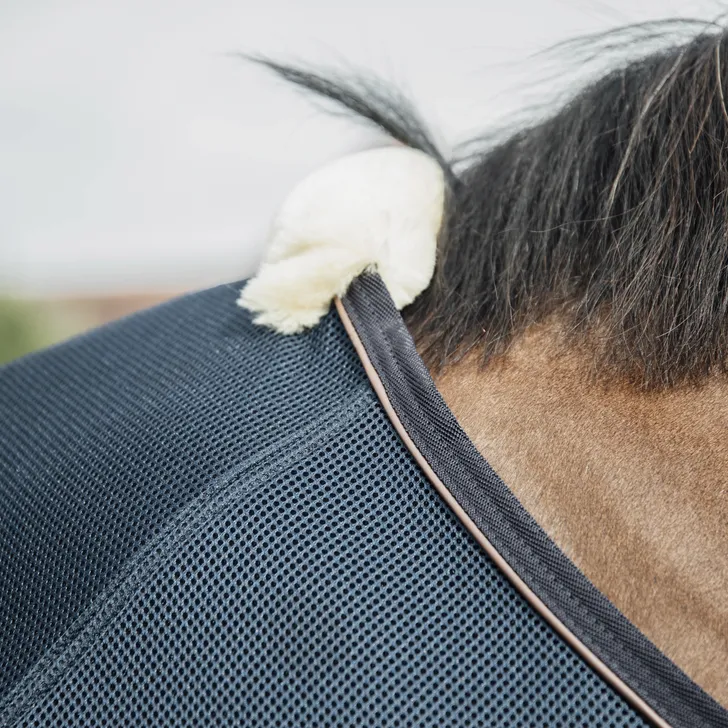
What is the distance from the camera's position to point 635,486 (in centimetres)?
32

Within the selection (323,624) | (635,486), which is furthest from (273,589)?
(635,486)

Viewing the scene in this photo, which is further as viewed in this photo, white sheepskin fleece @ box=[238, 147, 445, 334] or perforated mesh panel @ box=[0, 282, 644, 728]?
white sheepskin fleece @ box=[238, 147, 445, 334]

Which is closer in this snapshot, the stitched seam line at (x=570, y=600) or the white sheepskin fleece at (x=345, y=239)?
the stitched seam line at (x=570, y=600)

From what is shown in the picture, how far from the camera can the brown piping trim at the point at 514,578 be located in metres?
0.28

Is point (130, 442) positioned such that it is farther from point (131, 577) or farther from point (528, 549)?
point (528, 549)

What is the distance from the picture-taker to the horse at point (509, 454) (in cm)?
29

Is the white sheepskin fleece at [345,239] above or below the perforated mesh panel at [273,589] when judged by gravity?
above

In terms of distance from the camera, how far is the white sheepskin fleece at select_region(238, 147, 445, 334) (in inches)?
15.3

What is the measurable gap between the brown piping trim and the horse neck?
0.03 metres

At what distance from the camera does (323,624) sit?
30 cm

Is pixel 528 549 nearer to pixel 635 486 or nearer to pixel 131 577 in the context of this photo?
pixel 635 486

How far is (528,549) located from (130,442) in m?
0.19

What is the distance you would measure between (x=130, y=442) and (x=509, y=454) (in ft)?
→ 0.58

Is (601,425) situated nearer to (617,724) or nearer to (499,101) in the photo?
(617,724)
